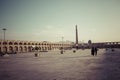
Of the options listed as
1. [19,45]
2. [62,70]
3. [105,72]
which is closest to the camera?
[105,72]

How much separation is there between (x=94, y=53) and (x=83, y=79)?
915 inches

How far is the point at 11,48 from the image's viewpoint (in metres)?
70.3

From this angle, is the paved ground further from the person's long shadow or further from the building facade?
the building facade

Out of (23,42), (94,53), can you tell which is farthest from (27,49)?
(94,53)

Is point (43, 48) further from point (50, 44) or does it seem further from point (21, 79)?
point (21, 79)

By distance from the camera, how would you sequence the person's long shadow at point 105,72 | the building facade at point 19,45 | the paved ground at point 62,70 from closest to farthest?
the person's long shadow at point 105,72 → the paved ground at point 62,70 → the building facade at point 19,45

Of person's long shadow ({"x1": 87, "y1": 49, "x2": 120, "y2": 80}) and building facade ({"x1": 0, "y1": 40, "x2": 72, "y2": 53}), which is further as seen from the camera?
building facade ({"x1": 0, "y1": 40, "x2": 72, "y2": 53})

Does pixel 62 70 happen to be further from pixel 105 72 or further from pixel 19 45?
pixel 19 45

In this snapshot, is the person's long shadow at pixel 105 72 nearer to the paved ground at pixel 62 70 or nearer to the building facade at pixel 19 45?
the paved ground at pixel 62 70

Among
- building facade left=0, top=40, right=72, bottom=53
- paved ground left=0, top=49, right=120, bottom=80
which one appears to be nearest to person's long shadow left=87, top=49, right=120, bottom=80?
paved ground left=0, top=49, right=120, bottom=80

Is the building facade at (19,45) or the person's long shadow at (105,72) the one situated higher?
the building facade at (19,45)

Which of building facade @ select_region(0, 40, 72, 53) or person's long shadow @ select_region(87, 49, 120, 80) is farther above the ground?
building facade @ select_region(0, 40, 72, 53)

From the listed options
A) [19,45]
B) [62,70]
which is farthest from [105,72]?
[19,45]

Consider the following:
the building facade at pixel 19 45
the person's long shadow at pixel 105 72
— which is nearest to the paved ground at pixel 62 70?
the person's long shadow at pixel 105 72
